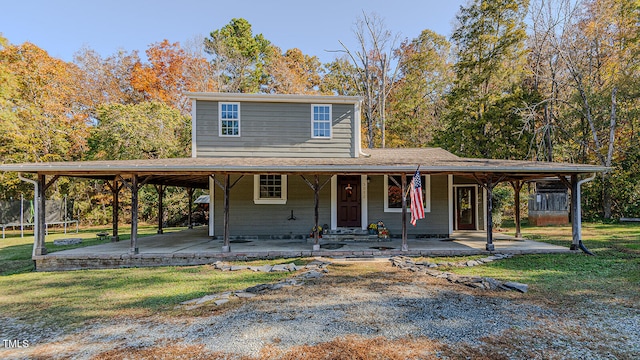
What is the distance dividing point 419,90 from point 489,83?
523 cm

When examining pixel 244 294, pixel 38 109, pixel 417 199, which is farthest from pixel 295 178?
pixel 38 109

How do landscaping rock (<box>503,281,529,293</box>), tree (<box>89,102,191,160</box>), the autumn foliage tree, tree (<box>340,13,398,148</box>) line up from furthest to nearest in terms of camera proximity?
the autumn foliage tree → tree (<box>340,13,398,148</box>) → tree (<box>89,102,191,160</box>) → landscaping rock (<box>503,281,529,293</box>)

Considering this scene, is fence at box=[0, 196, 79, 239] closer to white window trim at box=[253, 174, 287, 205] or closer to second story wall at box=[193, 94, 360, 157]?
second story wall at box=[193, 94, 360, 157]

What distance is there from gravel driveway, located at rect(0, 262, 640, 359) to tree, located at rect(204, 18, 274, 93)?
22.0 metres

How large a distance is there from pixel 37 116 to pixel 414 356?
22.7 metres

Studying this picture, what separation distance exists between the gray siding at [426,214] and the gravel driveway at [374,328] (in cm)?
534

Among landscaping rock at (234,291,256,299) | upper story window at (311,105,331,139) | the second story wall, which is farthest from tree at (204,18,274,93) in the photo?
landscaping rock at (234,291,256,299)

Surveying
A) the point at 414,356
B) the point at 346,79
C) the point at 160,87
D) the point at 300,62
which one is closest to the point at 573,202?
the point at 414,356

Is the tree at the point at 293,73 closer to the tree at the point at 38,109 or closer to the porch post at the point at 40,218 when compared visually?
the tree at the point at 38,109

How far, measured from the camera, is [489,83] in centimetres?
1931

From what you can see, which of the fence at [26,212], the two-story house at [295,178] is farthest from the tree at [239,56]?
the two-story house at [295,178]

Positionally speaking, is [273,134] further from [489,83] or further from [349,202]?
[489,83]

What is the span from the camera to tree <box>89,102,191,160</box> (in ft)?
57.4

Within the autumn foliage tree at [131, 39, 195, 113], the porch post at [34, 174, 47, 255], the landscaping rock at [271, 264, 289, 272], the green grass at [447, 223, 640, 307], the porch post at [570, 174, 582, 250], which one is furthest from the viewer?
the autumn foliage tree at [131, 39, 195, 113]
